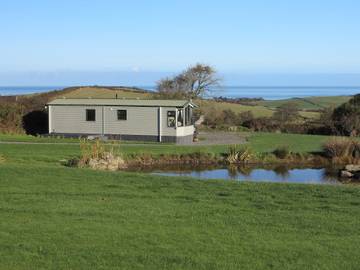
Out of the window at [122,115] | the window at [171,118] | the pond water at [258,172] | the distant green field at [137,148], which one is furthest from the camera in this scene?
the window at [122,115]

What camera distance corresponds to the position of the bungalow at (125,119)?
3459 cm

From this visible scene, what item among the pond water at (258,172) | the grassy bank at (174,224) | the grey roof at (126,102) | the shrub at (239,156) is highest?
the grey roof at (126,102)

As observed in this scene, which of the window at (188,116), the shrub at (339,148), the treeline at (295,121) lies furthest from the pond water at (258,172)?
the treeline at (295,121)

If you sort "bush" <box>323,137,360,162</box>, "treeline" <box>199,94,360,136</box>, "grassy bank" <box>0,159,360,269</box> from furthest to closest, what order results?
"treeline" <box>199,94,360,136</box> → "bush" <box>323,137,360,162</box> → "grassy bank" <box>0,159,360,269</box>

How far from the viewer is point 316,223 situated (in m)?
8.60

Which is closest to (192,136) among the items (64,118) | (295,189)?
(64,118)

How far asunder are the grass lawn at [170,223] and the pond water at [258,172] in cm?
951

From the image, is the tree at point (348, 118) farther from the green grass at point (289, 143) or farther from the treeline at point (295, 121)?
the green grass at point (289, 143)

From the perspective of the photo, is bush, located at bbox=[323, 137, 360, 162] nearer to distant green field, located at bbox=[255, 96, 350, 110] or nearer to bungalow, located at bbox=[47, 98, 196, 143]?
bungalow, located at bbox=[47, 98, 196, 143]

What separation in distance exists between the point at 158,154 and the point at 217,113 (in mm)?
21843

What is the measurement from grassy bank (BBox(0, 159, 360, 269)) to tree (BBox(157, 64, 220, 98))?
39.6 meters

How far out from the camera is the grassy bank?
260 inches

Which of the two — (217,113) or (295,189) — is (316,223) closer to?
(295,189)

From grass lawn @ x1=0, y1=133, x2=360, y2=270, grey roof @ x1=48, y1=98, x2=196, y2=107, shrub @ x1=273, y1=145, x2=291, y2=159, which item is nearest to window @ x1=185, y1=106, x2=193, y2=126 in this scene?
grey roof @ x1=48, y1=98, x2=196, y2=107
